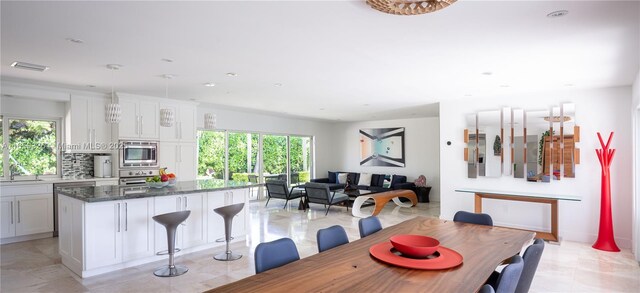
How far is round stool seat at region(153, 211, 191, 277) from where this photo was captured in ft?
12.5

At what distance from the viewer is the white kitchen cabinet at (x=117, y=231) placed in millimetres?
3852

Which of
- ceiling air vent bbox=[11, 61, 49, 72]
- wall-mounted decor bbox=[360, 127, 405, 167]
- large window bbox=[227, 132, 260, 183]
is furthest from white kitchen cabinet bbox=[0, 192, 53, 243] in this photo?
wall-mounted decor bbox=[360, 127, 405, 167]

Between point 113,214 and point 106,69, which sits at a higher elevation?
point 106,69

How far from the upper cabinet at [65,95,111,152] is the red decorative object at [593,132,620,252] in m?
7.77

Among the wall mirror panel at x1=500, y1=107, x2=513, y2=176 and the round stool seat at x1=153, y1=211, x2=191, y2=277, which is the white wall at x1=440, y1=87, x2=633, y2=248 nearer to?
the wall mirror panel at x1=500, y1=107, x2=513, y2=176

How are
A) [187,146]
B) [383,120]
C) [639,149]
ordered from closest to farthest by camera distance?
[639,149] < [187,146] < [383,120]

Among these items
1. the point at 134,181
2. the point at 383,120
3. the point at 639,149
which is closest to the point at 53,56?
the point at 134,181

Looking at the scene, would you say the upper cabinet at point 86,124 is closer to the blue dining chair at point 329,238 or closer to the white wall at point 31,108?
the white wall at point 31,108

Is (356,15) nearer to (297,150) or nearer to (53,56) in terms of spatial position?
(53,56)

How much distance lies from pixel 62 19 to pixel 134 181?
4.19 meters

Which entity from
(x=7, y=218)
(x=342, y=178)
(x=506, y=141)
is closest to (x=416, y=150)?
(x=342, y=178)

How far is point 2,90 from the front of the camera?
207 inches

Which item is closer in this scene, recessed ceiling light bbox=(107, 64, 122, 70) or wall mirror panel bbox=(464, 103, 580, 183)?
recessed ceiling light bbox=(107, 64, 122, 70)

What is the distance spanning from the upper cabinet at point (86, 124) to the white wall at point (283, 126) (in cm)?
221
